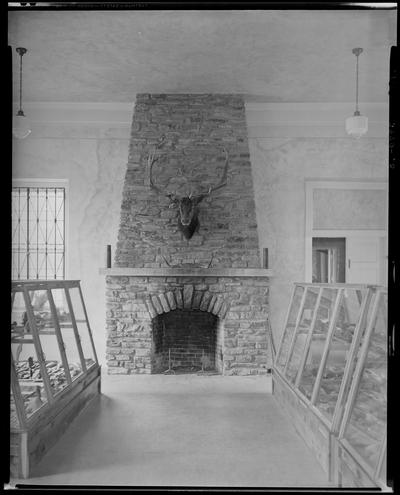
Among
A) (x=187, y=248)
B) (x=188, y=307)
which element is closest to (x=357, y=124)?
(x=187, y=248)

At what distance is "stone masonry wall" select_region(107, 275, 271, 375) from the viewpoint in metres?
5.21

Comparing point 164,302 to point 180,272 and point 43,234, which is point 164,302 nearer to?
point 180,272

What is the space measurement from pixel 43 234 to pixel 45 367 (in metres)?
→ 2.90

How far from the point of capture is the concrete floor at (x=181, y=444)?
8.14 feet

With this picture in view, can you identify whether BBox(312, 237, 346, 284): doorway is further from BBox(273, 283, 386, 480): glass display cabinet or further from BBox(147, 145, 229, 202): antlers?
BBox(273, 283, 386, 480): glass display cabinet

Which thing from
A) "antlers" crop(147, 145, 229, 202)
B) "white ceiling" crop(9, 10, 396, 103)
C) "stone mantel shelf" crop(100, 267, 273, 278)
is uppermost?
"white ceiling" crop(9, 10, 396, 103)

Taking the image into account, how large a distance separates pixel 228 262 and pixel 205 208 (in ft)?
2.22

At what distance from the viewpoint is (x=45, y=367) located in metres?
2.89

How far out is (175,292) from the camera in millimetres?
5230

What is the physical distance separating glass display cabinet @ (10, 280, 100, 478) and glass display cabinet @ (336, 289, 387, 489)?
5.38 ft

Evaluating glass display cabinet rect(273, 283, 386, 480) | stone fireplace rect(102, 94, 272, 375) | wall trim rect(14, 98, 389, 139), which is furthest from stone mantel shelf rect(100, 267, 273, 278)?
wall trim rect(14, 98, 389, 139)

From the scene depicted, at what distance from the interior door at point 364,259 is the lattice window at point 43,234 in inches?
136
